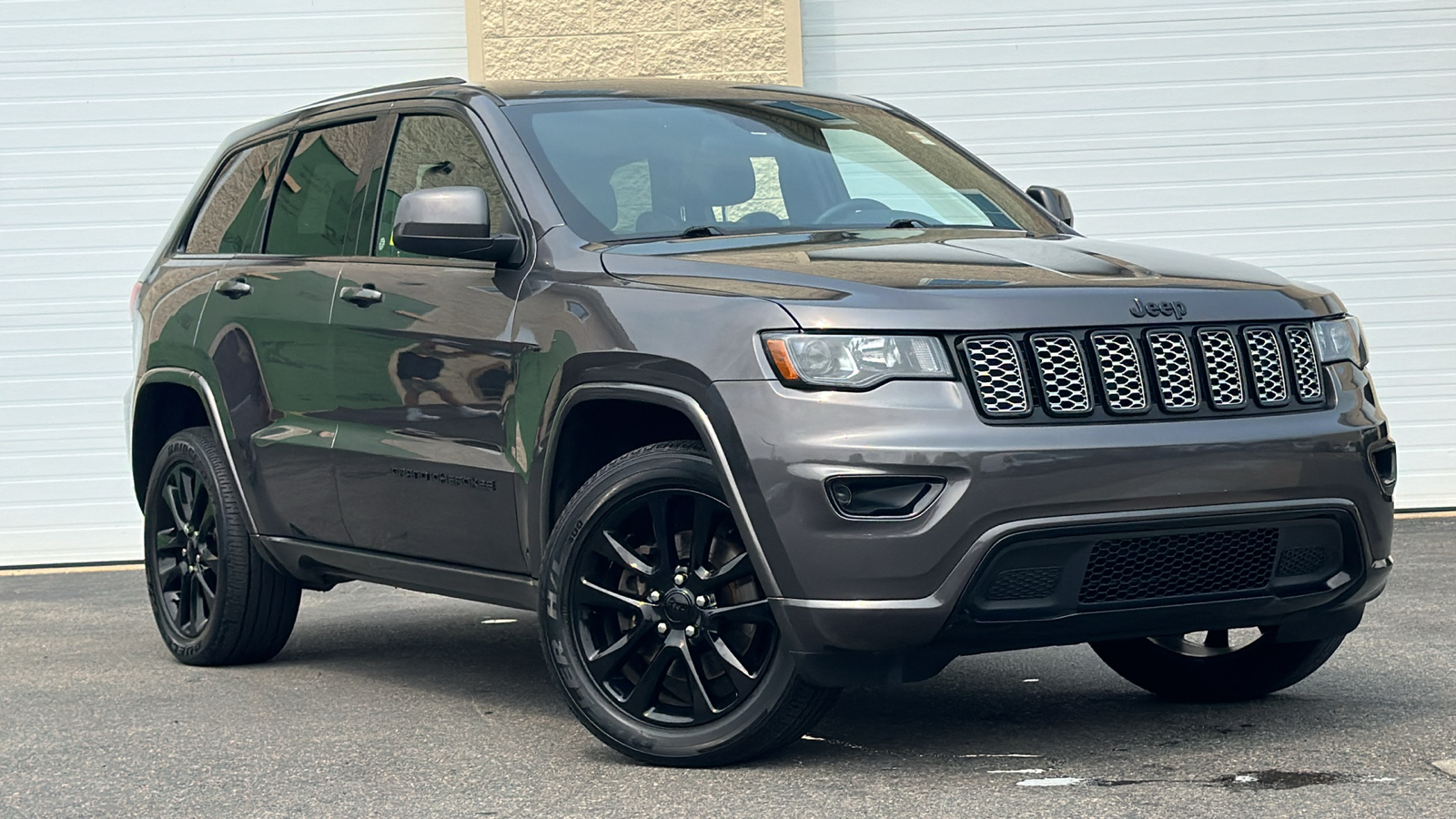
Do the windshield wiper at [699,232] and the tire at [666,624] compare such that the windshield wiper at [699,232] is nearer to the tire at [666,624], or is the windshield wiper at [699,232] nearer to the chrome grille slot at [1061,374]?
the tire at [666,624]

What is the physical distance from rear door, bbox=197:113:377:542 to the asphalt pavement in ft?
2.13

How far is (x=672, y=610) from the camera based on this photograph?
4.75 m

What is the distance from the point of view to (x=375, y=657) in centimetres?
719

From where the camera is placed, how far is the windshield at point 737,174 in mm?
5438

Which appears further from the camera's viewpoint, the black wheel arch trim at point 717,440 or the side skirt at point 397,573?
the side skirt at point 397,573

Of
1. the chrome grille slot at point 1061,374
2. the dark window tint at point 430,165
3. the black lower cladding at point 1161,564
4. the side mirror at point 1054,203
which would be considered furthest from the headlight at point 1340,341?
the dark window tint at point 430,165

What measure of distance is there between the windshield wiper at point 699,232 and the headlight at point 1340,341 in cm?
154

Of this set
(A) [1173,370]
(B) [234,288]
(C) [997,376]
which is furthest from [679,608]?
(B) [234,288]

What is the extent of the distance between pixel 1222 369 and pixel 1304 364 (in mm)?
282

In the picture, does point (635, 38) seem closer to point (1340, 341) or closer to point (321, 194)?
point (321, 194)

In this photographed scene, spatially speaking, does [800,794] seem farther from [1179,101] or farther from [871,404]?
[1179,101]

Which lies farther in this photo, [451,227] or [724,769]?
[451,227]

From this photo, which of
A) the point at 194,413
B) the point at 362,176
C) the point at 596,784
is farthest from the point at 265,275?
the point at 596,784

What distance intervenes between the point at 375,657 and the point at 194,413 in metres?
1.11
